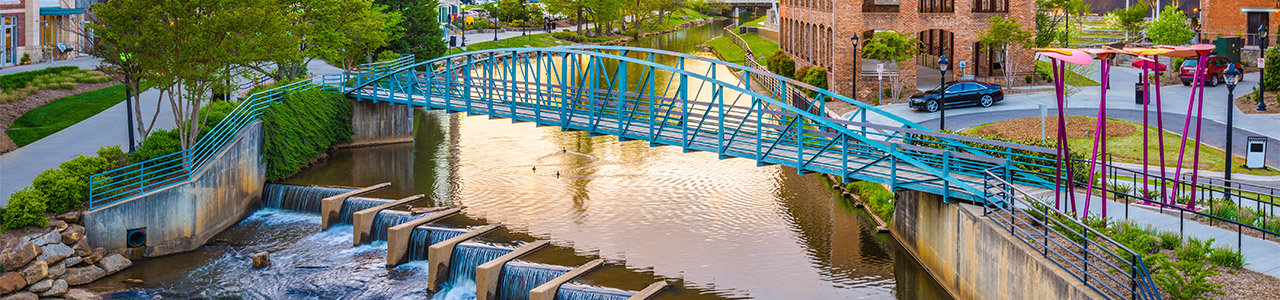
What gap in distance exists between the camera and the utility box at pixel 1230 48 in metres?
58.3

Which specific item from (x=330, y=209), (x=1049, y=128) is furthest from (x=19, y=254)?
(x=1049, y=128)

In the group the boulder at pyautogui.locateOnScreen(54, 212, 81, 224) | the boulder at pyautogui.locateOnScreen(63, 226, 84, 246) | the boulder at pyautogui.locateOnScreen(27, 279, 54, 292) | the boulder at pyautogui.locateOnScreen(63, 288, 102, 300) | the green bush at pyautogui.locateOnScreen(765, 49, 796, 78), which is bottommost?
the boulder at pyautogui.locateOnScreen(63, 288, 102, 300)

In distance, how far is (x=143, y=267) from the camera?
31.1 m

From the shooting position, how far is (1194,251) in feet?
65.8

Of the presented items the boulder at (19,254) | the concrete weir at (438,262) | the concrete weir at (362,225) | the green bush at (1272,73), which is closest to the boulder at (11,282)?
the boulder at (19,254)

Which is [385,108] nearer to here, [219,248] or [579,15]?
[219,248]

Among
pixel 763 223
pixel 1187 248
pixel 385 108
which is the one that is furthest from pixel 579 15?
pixel 1187 248

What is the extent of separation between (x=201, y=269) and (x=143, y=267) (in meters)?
1.45

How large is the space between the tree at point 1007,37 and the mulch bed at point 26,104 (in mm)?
37881

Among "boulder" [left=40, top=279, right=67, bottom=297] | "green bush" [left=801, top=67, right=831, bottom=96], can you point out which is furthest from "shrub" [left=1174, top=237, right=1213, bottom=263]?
"green bush" [left=801, top=67, right=831, bottom=96]

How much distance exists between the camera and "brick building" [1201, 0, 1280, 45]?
63.8 meters

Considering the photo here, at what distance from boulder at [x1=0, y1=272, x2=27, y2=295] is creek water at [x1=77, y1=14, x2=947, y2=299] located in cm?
192

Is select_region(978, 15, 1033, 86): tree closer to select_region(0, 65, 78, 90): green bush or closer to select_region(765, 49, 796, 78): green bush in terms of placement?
select_region(765, 49, 796, 78): green bush

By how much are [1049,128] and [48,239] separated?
30.1 metres
